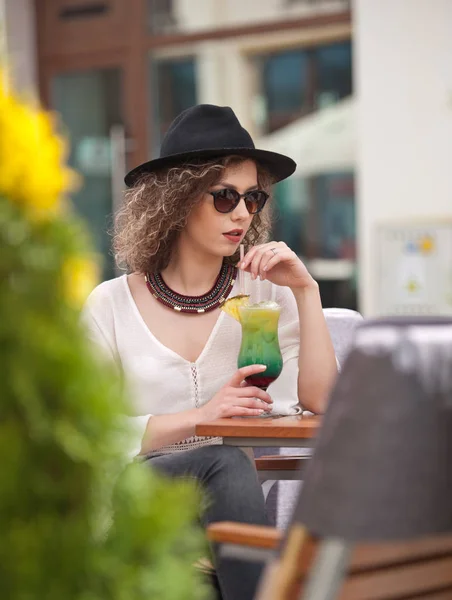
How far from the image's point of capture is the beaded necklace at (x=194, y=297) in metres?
3.12

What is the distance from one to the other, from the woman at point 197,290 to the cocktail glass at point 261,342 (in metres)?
0.06

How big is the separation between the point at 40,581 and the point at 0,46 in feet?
1.68

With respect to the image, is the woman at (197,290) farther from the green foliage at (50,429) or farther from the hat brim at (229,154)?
the green foliage at (50,429)

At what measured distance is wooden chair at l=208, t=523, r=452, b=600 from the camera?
143 centimetres

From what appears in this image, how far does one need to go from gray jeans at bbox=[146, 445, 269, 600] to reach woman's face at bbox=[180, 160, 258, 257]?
611mm

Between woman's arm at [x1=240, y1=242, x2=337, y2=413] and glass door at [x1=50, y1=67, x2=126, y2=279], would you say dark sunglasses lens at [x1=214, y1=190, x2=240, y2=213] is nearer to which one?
woman's arm at [x1=240, y1=242, x2=337, y2=413]

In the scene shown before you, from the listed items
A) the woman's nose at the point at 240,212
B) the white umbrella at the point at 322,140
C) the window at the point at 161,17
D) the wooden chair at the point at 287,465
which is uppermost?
the window at the point at 161,17

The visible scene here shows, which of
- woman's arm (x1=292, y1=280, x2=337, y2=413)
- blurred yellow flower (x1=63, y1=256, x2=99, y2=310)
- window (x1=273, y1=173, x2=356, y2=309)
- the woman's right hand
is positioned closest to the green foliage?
blurred yellow flower (x1=63, y1=256, x2=99, y2=310)

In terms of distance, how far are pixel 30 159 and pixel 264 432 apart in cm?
145

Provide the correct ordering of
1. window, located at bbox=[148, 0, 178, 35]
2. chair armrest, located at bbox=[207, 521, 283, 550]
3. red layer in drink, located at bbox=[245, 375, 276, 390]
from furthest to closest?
window, located at bbox=[148, 0, 178, 35]
red layer in drink, located at bbox=[245, 375, 276, 390]
chair armrest, located at bbox=[207, 521, 283, 550]

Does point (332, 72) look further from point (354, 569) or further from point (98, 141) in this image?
point (354, 569)

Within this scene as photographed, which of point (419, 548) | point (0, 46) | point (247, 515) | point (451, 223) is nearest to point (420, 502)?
point (419, 548)

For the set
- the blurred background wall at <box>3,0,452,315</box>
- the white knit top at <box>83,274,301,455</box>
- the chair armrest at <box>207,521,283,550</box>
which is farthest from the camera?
the blurred background wall at <box>3,0,452,315</box>

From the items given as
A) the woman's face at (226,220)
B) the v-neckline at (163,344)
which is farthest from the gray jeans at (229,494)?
the woman's face at (226,220)
